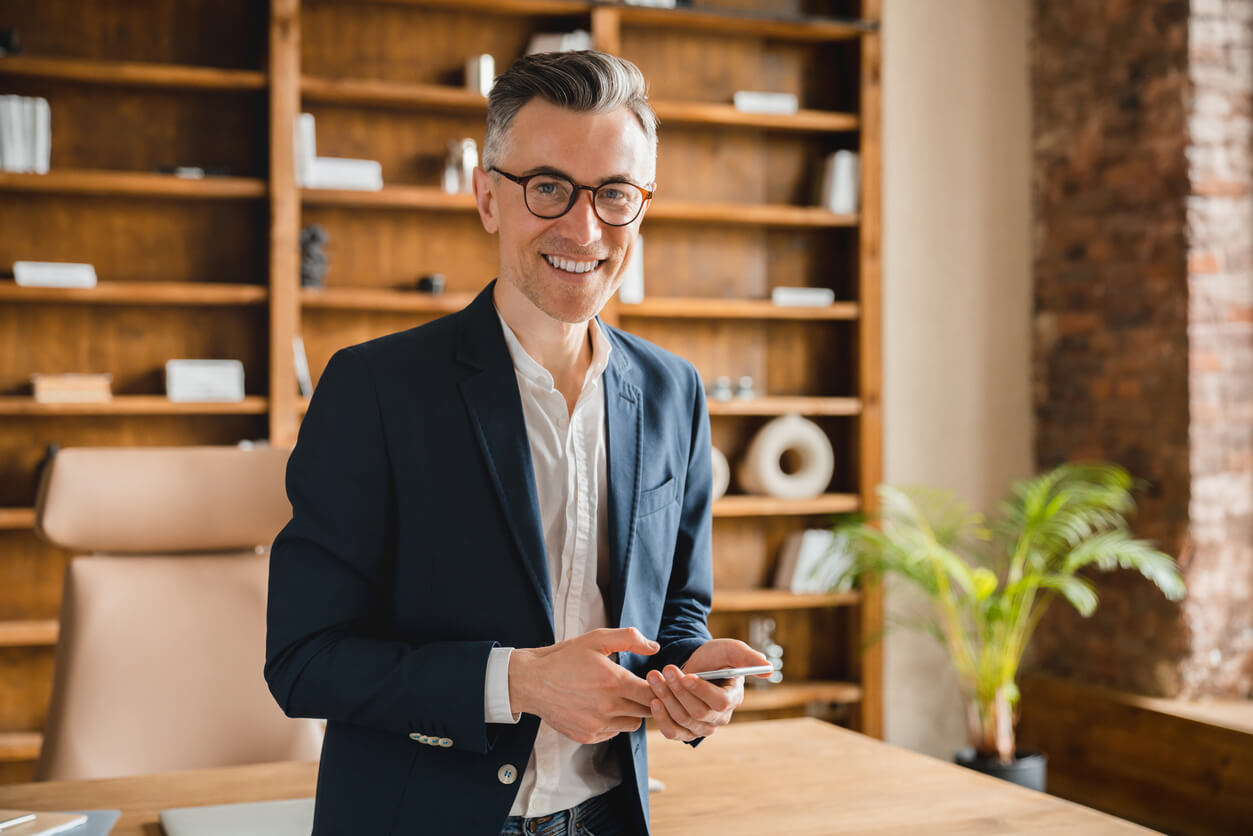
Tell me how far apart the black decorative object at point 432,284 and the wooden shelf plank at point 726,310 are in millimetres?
593

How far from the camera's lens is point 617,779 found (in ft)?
3.93

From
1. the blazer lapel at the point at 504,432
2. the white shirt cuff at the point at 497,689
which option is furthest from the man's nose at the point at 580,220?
the white shirt cuff at the point at 497,689

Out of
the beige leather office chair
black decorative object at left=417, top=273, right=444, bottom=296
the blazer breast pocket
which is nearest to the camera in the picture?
the blazer breast pocket

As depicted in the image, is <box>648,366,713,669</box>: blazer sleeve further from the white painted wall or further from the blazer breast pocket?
the white painted wall

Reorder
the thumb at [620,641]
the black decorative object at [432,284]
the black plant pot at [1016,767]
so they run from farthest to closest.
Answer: the black decorative object at [432,284] < the black plant pot at [1016,767] < the thumb at [620,641]

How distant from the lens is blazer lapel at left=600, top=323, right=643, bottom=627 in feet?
3.82

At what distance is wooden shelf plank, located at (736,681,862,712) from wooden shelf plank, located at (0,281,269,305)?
2.07 metres

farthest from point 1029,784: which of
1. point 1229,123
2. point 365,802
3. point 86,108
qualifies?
point 86,108

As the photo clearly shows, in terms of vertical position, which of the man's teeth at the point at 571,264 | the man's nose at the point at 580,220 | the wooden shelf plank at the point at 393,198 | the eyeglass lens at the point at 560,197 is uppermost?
the wooden shelf plank at the point at 393,198

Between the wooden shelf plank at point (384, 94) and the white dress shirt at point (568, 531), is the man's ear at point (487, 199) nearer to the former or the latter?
the white dress shirt at point (568, 531)

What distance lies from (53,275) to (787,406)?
2344 millimetres

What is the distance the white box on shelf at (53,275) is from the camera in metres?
3.39

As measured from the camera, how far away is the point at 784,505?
398 cm

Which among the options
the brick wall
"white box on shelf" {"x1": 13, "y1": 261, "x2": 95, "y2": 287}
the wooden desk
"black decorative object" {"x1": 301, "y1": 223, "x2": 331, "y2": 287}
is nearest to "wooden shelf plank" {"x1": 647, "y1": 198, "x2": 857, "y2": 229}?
the brick wall
